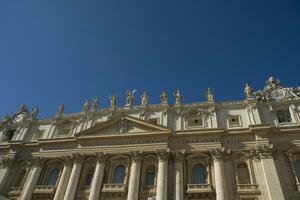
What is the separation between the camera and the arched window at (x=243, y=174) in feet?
80.0

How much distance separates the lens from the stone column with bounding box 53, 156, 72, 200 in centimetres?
2685

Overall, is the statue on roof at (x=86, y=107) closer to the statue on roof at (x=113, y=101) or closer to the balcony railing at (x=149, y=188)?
the statue on roof at (x=113, y=101)

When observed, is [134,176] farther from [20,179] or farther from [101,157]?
[20,179]

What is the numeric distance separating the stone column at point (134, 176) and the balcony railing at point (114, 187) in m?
0.79

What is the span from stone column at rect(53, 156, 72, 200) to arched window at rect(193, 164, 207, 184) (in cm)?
1344

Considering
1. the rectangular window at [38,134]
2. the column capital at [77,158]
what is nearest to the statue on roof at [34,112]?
the rectangular window at [38,134]

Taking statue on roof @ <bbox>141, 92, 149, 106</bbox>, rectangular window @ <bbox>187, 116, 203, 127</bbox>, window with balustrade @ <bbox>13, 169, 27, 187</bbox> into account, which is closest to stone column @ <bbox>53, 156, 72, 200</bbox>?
window with balustrade @ <bbox>13, 169, 27, 187</bbox>

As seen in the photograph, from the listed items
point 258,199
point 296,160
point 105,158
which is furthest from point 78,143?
point 296,160

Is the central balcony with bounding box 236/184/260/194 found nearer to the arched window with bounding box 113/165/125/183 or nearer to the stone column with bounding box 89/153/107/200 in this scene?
the arched window with bounding box 113/165/125/183

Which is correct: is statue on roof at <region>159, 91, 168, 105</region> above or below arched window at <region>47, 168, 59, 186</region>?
above

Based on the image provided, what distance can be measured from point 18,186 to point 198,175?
67.5 feet

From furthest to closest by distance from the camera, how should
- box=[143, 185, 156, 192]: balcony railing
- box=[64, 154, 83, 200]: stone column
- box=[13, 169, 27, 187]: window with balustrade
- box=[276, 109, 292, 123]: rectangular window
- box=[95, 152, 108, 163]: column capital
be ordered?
box=[13, 169, 27, 187]: window with balustrade < box=[95, 152, 108, 163]: column capital < box=[276, 109, 292, 123]: rectangular window < box=[64, 154, 83, 200]: stone column < box=[143, 185, 156, 192]: balcony railing

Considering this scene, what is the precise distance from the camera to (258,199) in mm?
22703

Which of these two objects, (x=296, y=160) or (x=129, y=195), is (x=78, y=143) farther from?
(x=296, y=160)
